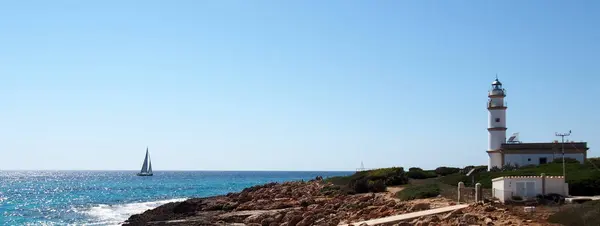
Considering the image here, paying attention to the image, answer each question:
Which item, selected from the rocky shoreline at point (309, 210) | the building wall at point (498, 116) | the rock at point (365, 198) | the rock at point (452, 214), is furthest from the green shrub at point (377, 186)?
the rock at point (452, 214)

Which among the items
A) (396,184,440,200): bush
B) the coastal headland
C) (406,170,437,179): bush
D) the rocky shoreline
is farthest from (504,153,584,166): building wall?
(396,184,440,200): bush

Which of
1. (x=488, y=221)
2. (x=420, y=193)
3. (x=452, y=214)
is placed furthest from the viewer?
(x=420, y=193)

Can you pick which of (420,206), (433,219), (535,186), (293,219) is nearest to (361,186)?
(293,219)

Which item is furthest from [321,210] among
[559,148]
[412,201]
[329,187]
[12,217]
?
[12,217]

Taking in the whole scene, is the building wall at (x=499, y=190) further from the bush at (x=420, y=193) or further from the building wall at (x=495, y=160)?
the building wall at (x=495, y=160)

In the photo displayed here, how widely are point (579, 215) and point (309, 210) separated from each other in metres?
15.4

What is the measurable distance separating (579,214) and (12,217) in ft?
146

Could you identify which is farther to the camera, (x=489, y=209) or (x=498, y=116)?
(x=498, y=116)

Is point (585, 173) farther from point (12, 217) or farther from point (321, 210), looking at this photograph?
point (12, 217)

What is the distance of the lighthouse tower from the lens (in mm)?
50312

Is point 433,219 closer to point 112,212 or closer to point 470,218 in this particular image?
point 470,218

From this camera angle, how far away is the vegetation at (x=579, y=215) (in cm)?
2141

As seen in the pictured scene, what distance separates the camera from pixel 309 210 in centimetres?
3459

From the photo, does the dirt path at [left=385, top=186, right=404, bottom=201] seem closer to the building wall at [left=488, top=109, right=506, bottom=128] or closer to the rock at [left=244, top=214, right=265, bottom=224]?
the rock at [left=244, top=214, right=265, bottom=224]
